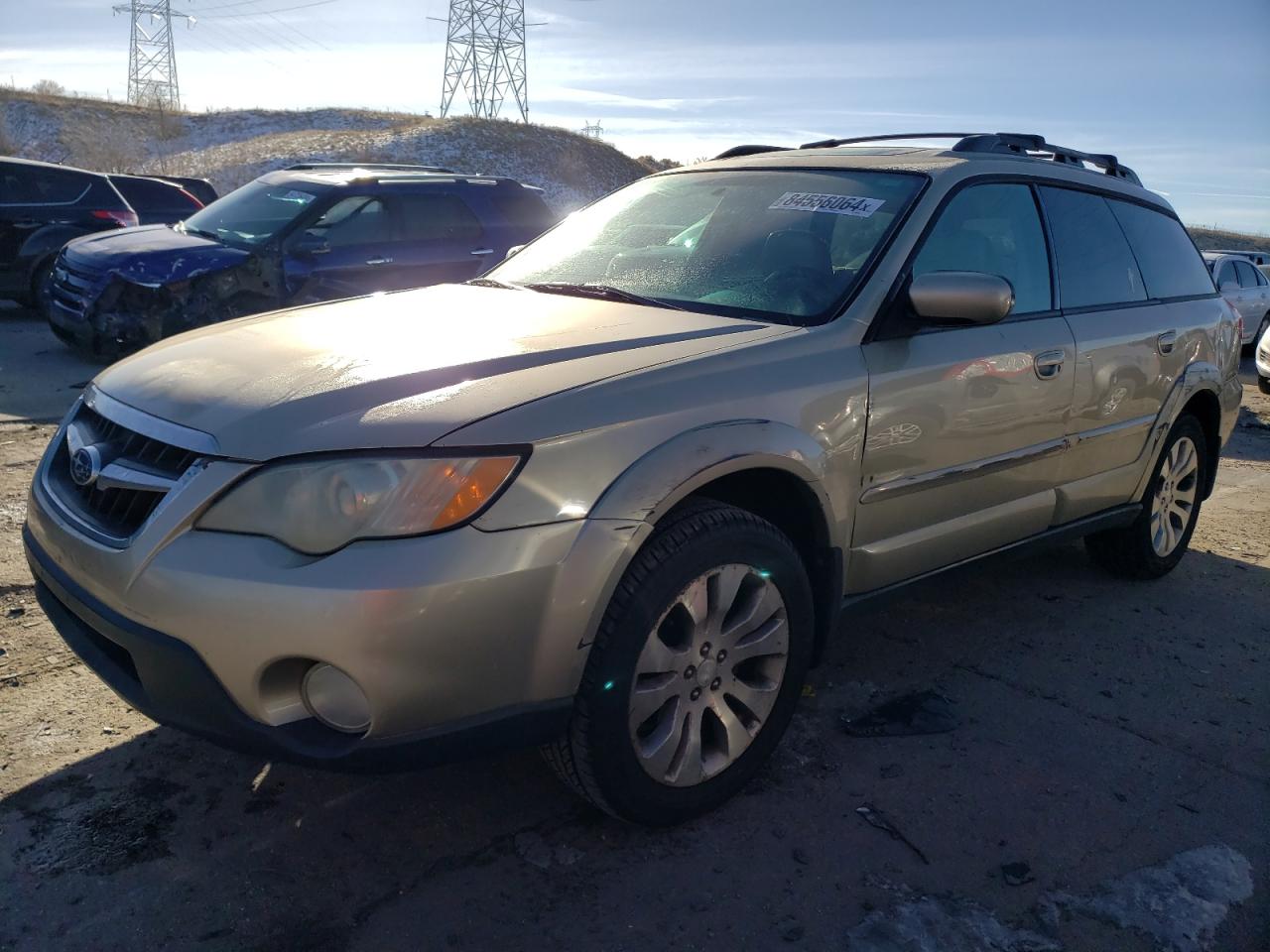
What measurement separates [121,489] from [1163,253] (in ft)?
14.2

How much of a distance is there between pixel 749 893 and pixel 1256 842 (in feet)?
4.82

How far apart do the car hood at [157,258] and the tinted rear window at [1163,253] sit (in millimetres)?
6184

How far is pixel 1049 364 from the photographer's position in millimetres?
3598

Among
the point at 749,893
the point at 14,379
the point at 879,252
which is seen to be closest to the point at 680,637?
the point at 749,893

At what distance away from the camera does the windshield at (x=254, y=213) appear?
816 centimetres

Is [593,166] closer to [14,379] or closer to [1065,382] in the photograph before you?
[14,379]

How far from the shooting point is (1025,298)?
3691 millimetres

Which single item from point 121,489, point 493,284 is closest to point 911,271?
point 493,284

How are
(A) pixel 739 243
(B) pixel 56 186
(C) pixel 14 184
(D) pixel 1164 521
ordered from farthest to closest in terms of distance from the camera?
(B) pixel 56 186
(C) pixel 14 184
(D) pixel 1164 521
(A) pixel 739 243

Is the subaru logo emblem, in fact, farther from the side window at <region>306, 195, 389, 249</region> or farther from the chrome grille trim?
the side window at <region>306, 195, 389, 249</region>

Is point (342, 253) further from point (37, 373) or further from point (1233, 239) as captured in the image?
point (1233, 239)

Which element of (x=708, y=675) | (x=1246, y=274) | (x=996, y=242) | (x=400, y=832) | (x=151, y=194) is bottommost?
(x=400, y=832)

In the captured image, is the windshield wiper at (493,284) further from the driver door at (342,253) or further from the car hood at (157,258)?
the car hood at (157,258)

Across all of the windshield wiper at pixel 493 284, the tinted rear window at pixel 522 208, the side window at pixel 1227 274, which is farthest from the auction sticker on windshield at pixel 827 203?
the side window at pixel 1227 274
